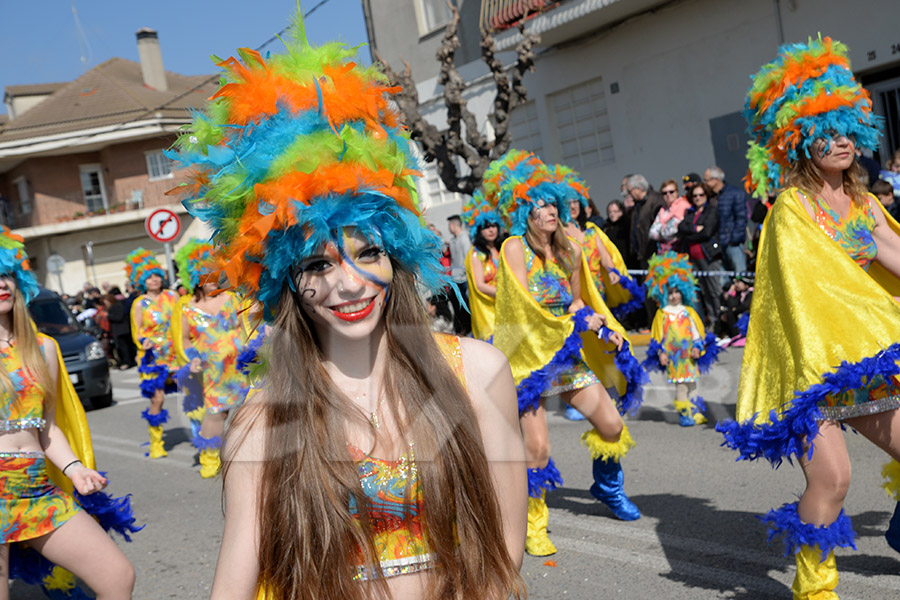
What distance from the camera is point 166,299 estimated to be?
10.0 meters

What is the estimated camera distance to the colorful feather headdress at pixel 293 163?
191 cm

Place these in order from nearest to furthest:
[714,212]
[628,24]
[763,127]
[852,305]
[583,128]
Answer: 1. [852,305]
2. [763,127]
3. [714,212]
4. [628,24]
5. [583,128]

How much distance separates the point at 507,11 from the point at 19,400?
1400cm

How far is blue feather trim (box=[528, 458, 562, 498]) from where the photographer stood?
195 inches

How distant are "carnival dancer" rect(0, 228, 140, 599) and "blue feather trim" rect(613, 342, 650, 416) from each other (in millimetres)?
2709

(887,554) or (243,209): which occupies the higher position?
(243,209)

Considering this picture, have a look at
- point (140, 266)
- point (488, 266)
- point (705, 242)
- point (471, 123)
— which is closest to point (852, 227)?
point (488, 266)

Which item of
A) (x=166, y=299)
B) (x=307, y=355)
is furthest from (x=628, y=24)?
(x=307, y=355)

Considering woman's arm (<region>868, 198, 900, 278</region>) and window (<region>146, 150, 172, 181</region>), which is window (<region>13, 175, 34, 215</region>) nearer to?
window (<region>146, 150, 172, 181</region>)

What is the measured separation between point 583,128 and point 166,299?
9.33 m

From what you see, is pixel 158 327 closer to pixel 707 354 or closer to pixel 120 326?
pixel 707 354

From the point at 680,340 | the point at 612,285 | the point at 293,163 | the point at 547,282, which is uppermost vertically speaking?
the point at 293,163

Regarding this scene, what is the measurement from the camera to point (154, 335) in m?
9.91

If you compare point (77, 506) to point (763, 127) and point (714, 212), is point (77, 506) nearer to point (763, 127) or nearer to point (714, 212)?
point (763, 127)
